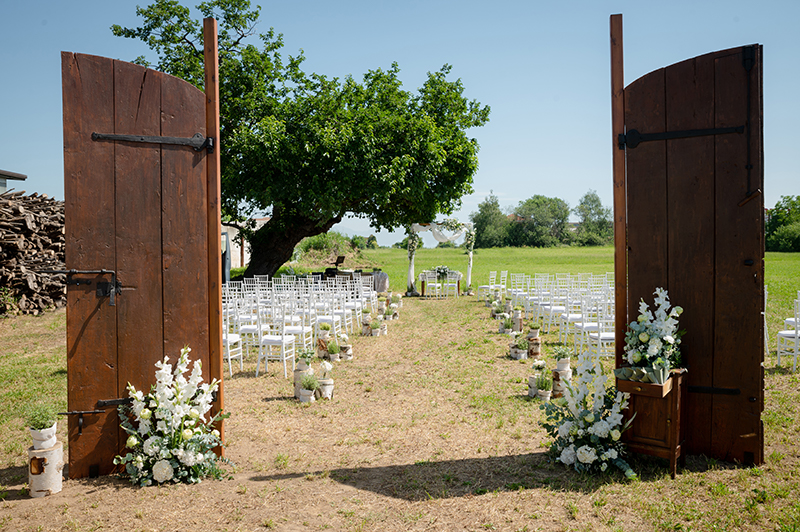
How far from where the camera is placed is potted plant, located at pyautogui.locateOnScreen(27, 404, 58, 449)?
3.54 m

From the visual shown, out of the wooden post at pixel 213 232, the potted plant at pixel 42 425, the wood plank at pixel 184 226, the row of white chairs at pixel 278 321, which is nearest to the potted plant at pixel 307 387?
the row of white chairs at pixel 278 321

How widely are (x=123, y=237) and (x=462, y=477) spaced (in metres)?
3.19

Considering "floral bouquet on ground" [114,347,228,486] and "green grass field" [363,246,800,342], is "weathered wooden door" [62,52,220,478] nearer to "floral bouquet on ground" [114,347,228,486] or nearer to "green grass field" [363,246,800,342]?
"floral bouquet on ground" [114,347,228,486]

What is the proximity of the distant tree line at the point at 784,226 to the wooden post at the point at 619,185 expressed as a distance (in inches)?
1992

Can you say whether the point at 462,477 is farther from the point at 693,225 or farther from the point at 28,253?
the point at 28,253

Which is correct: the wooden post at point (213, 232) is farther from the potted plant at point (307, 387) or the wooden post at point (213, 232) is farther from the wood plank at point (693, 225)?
the wood plank at point (693, 225)

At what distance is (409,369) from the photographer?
7.77 m

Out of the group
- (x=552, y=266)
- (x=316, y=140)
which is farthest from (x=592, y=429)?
(x=552, y=266)

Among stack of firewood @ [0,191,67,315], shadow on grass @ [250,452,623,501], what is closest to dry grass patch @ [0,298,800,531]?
shadow on grass @ [250,452,623,501]

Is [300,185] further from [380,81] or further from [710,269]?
[710,269]

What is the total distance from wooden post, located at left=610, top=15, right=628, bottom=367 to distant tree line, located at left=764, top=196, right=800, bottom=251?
1992 inches

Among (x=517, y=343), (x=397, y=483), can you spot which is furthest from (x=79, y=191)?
(x=517, y=343)

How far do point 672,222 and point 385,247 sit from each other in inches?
2487

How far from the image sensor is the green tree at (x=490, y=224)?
61.9 metres
